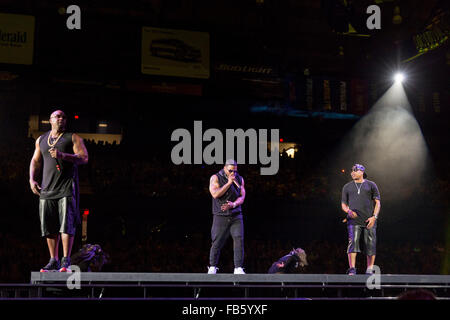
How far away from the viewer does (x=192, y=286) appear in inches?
215

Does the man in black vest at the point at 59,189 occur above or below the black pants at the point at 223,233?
above

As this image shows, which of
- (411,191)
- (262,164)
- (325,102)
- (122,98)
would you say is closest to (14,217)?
(122,98)

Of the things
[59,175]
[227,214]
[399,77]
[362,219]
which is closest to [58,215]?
[59,175]

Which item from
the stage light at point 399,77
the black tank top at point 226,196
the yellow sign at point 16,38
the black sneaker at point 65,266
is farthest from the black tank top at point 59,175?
the stage light at point 399,77

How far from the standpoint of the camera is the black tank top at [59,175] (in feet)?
19.6

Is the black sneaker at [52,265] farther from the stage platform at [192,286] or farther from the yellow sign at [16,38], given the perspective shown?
the yellow sign at [16,38]

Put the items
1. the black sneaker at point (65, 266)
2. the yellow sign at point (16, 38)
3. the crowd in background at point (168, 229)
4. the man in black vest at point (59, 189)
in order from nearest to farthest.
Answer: the black sneaker at point (65, 266)
the man in black vest at point (59, 189)
the yellow sign at point (16, 38)
the crowd in background at point (168, 229)

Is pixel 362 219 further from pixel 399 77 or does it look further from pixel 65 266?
pixel 399 77

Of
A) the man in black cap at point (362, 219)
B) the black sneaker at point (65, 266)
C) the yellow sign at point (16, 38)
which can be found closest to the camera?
the black sneaker at point (65, 266)

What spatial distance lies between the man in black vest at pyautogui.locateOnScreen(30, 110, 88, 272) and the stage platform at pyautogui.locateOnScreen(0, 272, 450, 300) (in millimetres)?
391

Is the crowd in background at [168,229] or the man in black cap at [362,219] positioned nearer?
the man in black cap at [362,219]

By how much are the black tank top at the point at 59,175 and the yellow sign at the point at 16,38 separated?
605 centimetres

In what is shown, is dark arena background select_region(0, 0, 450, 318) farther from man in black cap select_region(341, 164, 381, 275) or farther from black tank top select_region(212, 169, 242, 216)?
man in black cap select_region(341, 164, 381, 275)
